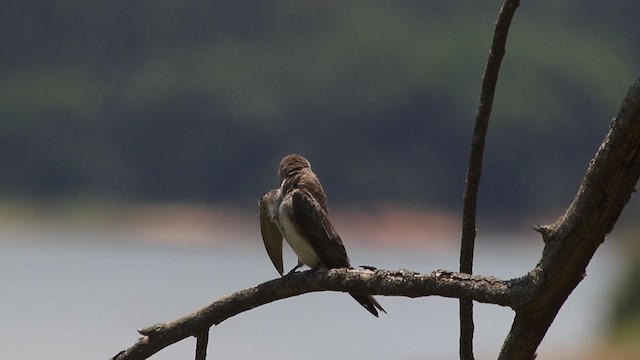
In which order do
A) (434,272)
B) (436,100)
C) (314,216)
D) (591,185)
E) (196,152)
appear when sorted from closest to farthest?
1. (591,185)
2. (434,272)
3. (314,216)
4. (196,152)
5. (436,100)

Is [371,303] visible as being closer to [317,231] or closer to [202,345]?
[317,231]

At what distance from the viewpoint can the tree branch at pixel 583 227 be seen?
1604 millimetres

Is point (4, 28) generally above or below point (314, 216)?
above

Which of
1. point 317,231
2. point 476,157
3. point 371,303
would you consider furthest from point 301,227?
point 476,157

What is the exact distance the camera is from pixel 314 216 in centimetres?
338

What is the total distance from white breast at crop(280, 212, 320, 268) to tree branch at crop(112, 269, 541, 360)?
1.09 metres

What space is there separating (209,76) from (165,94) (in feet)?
1.99

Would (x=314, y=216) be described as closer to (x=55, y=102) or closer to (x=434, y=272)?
(x=434, y=272)

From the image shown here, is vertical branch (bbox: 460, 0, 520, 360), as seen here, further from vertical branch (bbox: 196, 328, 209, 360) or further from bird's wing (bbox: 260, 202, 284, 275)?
bird's wing (bbox: 260, 202, 284, 275)

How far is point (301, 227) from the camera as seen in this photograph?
3338 millimetres

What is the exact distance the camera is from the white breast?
130 inches

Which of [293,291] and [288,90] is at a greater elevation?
[288,90]

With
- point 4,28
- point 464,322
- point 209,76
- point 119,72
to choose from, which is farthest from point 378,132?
point 464,322

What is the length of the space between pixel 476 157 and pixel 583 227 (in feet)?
0.97
